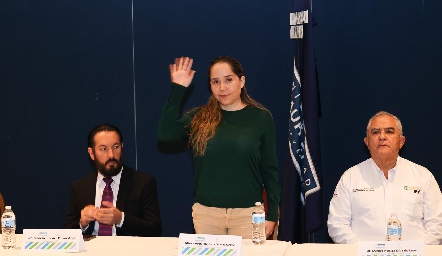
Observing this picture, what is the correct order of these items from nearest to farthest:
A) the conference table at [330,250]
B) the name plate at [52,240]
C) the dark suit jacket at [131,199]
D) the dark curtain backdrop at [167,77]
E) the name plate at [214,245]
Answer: the name plate at [214,245]
the conference table at [330,250]
the name plate at [52,240]
the dark suit jacket at [131,199]
the dark curtain backdrop at [167,77]

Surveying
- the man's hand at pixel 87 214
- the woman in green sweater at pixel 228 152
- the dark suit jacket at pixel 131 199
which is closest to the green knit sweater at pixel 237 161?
the woman in green sweater at pixel 228 152

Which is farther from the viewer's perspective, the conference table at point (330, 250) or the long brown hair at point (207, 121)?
the long brown hair at point (207, 121)

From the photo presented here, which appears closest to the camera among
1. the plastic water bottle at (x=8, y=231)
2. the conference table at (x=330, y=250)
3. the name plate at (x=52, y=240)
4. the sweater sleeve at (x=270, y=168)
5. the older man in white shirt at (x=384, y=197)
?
the conference table at (x=330, y=250)

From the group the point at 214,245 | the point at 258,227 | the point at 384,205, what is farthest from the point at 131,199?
the point at 384,205

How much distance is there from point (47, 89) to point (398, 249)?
142 inches

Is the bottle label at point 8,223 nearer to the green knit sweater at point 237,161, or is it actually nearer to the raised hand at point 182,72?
the green knit sweater at point 237,161

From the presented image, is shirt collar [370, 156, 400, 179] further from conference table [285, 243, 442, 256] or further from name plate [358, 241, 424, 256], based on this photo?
name plate [358, 241, 424, 256]

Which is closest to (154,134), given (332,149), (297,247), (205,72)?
(205,72)

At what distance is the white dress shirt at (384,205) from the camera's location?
431cm

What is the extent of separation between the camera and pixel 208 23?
18.2 feet

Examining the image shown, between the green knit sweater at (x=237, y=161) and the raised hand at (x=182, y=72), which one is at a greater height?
the raised hand at (x=182, y=72)

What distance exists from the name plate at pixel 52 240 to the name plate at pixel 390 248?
1443 mm

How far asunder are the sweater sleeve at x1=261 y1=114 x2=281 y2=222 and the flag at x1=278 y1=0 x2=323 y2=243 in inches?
35.2

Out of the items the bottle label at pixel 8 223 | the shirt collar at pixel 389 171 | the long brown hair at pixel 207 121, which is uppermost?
the long brown hair at pixel 207 121
